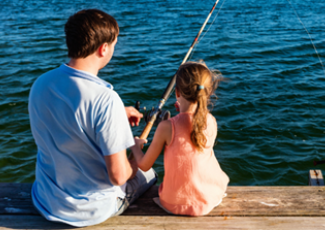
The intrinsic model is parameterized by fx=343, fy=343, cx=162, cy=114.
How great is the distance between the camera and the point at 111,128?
1743 millimetres

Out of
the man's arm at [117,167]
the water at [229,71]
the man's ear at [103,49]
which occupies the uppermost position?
the man's ear at [103,49]

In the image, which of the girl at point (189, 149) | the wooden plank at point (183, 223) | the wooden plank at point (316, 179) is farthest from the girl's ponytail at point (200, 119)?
the wooden plank at point (316, 179)

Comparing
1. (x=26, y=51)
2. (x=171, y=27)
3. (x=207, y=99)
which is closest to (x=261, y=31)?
(x=171, y=27)

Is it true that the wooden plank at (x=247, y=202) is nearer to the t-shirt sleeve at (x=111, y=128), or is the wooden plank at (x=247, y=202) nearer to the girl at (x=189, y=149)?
the girl at (x=189, y=149)

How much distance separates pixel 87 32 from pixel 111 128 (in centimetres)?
49

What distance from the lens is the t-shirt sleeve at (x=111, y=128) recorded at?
67.7 inches

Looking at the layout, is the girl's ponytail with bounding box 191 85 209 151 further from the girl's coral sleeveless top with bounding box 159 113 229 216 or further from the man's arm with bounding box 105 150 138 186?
the man's arm with bounding box 105 150 138 186

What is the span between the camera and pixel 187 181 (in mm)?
2172

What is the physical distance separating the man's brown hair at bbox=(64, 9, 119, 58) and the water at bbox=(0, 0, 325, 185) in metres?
2.97

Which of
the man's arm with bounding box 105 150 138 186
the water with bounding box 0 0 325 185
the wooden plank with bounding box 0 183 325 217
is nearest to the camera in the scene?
the man's arm with bounding box 105 150 138 186

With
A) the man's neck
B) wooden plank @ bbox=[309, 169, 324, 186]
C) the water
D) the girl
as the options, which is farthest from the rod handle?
the water

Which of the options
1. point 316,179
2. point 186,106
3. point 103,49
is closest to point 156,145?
point 186,106

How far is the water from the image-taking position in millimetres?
4711

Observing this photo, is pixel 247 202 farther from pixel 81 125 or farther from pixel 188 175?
pixel 81 125
